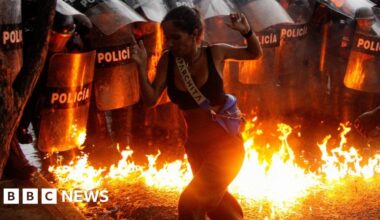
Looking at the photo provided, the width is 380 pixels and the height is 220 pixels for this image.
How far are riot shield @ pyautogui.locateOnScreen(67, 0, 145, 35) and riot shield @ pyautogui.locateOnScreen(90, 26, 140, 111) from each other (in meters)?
0.13

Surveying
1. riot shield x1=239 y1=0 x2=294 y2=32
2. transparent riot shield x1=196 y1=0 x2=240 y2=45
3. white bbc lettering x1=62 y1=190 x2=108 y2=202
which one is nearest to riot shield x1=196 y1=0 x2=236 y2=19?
transparent riot shield x1=196 y1=0 x2=240 y2=45

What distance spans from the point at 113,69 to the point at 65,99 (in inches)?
34.2

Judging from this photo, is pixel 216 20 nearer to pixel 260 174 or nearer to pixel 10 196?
pixel 260 174

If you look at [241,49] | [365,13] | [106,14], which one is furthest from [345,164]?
[106,14]

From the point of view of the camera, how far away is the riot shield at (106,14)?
571 centimetres

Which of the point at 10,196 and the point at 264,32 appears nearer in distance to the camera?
the point at 10,196

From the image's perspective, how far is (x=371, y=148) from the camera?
7652 millimetres

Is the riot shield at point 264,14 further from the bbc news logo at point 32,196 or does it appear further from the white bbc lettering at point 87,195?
the bbc news logo at point 32,196

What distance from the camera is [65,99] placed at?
17.5 ft

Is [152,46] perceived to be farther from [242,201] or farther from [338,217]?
[338,217]

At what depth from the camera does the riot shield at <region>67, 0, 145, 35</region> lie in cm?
571

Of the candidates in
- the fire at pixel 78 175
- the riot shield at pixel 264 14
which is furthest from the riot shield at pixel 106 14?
the riot shield at pixel 264 14

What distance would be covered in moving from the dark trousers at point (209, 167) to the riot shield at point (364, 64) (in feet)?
14.4

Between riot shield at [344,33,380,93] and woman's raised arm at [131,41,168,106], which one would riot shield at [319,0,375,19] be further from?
woman's raised arm at [131,41,168,106]
